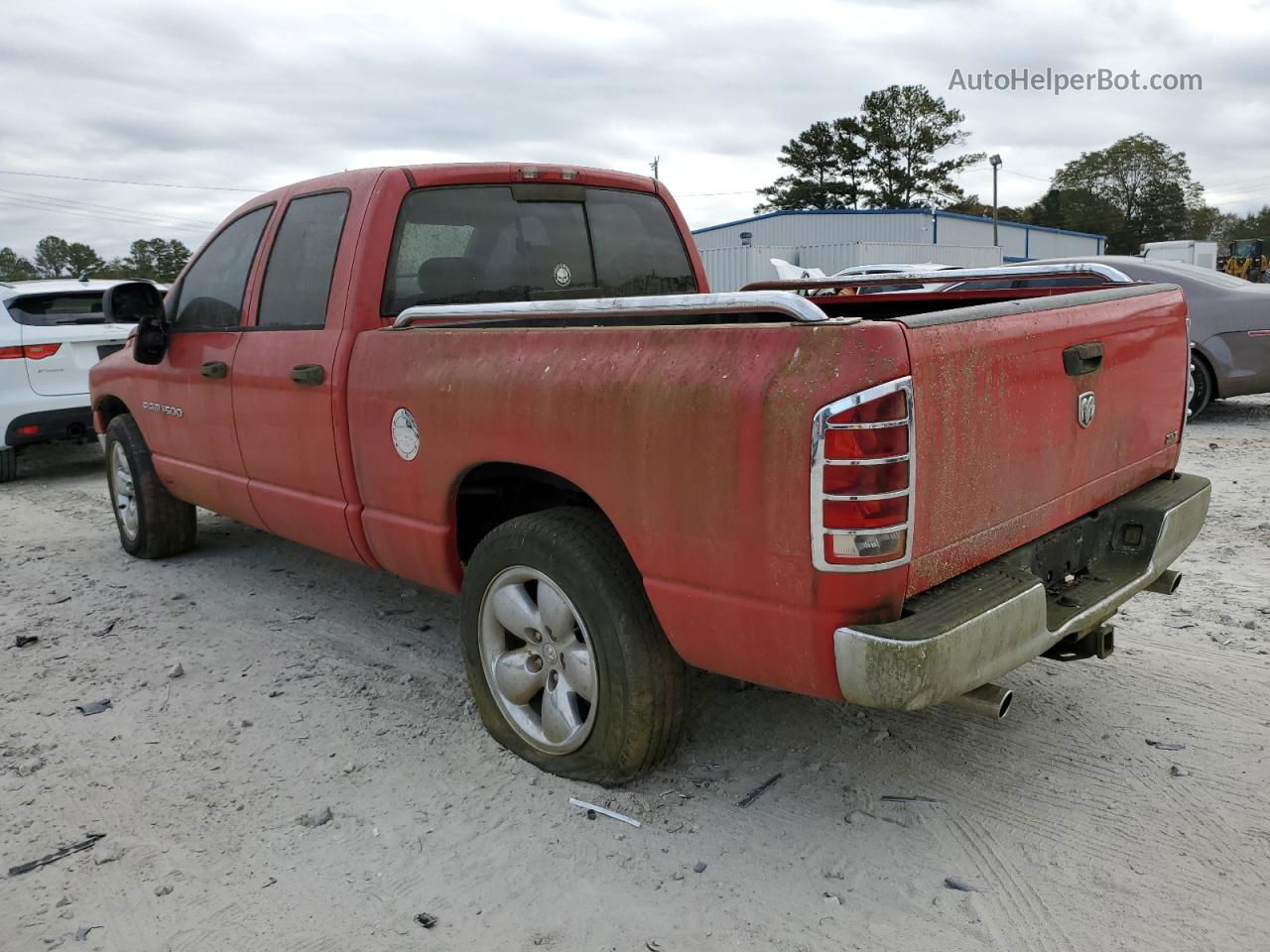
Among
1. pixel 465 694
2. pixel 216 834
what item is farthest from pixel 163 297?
pixel 216 834

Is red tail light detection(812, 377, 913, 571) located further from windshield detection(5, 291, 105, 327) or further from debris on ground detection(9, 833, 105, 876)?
windshield detection(5, 291, 105, 327)

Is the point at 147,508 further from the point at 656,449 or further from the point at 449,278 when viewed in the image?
the point at 656,449

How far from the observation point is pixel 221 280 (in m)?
4.59

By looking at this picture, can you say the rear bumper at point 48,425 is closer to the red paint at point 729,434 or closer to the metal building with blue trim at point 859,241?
the red paint at point 729,434

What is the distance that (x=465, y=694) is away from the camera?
12.2 ft

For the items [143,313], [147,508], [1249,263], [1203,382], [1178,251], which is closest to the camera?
[143,313]

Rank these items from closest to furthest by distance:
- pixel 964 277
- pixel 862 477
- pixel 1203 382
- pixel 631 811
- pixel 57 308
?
pixel 862 477
pixel 631 811
pixel 964 277
pixel 57 308
pixel 1203 382

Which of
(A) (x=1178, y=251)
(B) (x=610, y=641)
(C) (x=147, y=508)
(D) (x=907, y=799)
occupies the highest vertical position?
(A) (x=1178, y=251)

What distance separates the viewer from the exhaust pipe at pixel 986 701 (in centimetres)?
248

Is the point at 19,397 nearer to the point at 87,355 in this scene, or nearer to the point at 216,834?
the point at 87,355

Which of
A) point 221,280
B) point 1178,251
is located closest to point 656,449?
point 221,280

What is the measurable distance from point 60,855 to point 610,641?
1.69m

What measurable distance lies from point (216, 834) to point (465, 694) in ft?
3.52

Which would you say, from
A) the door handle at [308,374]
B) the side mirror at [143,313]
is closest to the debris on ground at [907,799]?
the door handle at [308,374]
